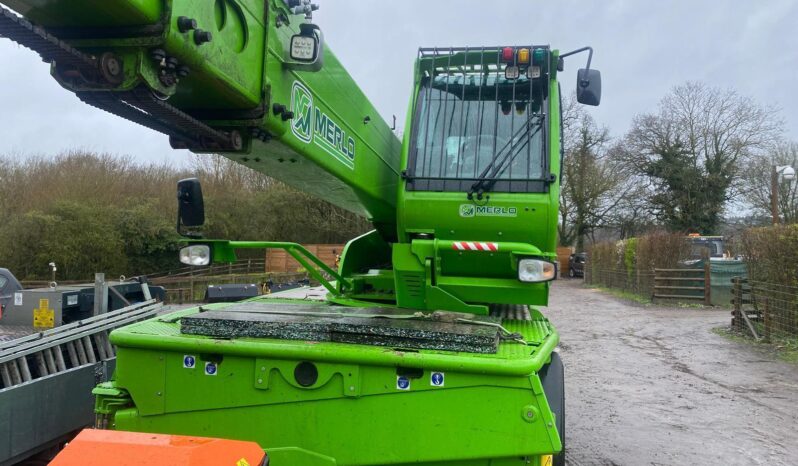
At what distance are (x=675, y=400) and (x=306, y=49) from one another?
667 centimetres

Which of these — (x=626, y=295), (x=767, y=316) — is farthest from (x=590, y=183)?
(x=767, y=316)

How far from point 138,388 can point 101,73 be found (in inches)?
70.2

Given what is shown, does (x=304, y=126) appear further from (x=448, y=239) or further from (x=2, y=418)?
(x=2, y=418)

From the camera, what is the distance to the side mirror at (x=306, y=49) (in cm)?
288

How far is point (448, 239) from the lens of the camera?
4164 millimetres

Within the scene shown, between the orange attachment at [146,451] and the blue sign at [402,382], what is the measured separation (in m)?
0.85

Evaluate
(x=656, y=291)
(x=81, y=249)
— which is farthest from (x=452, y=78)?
(x=81, y=249)

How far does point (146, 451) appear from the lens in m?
2.16

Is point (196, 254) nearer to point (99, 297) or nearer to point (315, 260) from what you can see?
point (315, 260)

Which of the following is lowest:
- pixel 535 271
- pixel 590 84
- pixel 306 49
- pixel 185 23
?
pixel 535 271

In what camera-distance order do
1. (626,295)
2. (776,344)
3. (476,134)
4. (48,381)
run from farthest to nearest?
(626,295) → (776,344) → (476,134) → (48,381)

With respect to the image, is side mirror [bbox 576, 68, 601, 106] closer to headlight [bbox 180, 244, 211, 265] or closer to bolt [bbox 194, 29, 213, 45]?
headlight [bbox 180, 244, 211, 265]

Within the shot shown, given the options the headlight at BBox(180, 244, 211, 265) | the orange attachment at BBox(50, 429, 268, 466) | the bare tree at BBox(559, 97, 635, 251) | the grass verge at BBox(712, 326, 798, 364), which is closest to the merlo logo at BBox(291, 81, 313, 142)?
the headlight at BBox(180, 244, 211, 265)

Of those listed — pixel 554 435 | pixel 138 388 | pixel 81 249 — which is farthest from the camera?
pixel 81 249
